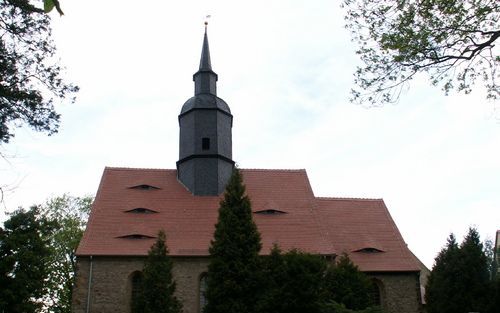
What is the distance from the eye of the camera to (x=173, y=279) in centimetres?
2158

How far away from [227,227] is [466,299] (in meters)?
9.57

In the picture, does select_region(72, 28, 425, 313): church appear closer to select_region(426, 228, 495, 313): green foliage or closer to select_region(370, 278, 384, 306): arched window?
select_region(370, 278, 384, 306): arched window

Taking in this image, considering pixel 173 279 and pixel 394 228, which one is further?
pixel 394 228

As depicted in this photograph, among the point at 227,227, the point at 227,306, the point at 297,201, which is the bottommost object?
the point at 227,306

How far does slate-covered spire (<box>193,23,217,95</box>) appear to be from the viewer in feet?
87.9

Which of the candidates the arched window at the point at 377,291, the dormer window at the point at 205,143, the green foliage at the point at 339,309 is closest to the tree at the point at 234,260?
the green foliage at the point at 339,309

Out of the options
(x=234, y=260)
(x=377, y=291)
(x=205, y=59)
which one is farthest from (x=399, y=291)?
(x=205, y=59)

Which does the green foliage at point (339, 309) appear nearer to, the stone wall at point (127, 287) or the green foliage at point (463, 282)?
the stone wall at point (127, 287)

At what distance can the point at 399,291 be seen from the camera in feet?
74.0

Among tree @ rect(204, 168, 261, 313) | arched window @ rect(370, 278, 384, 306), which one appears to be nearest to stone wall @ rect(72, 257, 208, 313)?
tree @ rect(204, 168, 261, 313)

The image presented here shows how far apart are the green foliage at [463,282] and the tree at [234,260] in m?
7.70

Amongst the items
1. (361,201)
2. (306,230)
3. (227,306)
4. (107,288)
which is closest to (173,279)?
(107,288)

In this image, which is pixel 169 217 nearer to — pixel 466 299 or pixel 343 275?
pixel 343 275

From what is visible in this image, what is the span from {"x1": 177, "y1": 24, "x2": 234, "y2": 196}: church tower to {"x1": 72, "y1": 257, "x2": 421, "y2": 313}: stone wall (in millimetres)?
4112
